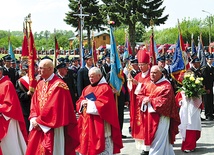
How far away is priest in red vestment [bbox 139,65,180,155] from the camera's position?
775 cm

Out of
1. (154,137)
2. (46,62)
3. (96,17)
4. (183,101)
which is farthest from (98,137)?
(96,17)

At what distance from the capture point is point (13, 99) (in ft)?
22.4

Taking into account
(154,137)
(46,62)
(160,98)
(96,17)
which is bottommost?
(154,137)

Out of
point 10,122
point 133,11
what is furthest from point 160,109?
point 133,11

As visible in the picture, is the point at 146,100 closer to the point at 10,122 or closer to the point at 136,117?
the point at 136,117

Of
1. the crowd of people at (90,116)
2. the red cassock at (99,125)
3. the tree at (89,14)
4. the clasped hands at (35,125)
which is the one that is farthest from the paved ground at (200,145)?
the tree at (89,14)

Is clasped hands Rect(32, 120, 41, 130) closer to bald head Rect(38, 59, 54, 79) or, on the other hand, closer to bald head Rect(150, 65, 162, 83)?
bald head Rect(38, 59, 54, 79)

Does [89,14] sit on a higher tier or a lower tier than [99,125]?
higher

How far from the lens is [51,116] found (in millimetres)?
6043

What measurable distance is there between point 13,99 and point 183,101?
176 inches

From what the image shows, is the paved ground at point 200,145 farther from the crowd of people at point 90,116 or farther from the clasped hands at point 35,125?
the clasped hands at point 35,125

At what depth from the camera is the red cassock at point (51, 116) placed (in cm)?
603

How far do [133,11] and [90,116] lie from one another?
4460 cm

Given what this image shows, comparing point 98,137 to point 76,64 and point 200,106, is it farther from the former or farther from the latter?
point 76,64
